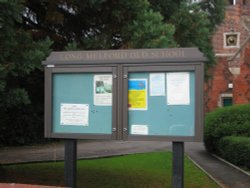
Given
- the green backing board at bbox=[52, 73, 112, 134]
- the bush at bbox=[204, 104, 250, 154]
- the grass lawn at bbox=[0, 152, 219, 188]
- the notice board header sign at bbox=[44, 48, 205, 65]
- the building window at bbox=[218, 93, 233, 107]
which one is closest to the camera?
the notice board header sign at bbox=[44, 48, 205, 65]

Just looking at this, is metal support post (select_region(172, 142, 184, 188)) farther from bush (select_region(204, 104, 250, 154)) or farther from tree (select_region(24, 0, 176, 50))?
bush (select_region(204, 104, 250, 154))

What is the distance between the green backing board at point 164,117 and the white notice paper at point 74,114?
2.15 feet

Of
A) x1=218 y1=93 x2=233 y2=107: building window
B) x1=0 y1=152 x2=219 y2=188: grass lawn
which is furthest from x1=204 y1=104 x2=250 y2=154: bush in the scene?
x1=218 y1=93 x2=233 y2=107: building window

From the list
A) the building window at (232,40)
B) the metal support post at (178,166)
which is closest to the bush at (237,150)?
the metal support post at (178,166)

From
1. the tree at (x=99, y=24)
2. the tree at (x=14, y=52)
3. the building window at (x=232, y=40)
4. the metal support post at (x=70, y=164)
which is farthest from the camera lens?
the building window at (x=232, y=40)

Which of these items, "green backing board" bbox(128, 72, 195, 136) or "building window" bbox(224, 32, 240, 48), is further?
"building window" bbox(224, 32, 240, 48)

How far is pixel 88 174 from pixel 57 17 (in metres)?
4.53

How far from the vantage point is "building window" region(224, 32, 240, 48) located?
42.7 meters

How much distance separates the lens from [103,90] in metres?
7.52

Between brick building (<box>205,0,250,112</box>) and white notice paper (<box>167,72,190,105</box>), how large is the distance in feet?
75.2

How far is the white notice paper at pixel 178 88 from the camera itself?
23.4 ft

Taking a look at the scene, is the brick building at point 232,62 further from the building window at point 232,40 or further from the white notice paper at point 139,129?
the white notice paper at point 139,129

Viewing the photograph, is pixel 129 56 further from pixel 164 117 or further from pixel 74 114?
pixel 74 114

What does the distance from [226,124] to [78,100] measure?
12.3 metres
